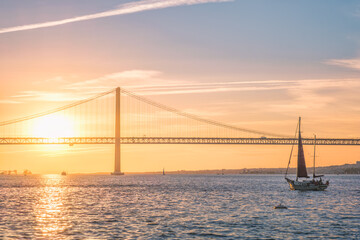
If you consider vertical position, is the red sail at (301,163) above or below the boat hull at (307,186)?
above

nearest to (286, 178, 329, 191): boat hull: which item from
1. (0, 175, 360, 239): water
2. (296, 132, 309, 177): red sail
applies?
(296, 132, 309, 177): red sail

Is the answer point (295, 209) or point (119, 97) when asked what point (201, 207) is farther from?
point (119, 97)

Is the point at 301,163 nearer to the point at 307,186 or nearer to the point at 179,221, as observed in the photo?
the point at 307,186

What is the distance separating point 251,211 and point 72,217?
1643 cm

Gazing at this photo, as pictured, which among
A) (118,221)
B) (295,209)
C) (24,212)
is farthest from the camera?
(295,209)

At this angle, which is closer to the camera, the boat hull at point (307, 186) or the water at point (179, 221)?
the water at point (179, 221)

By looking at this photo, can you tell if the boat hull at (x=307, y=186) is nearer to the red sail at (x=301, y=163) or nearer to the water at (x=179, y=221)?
the red sail at (x=301, y=163)

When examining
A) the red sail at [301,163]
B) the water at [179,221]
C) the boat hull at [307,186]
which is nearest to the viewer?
the water at [179,221]

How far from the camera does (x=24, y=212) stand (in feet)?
162

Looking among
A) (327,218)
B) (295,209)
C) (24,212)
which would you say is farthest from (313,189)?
(24,212)

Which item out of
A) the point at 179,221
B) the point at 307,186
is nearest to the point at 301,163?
the point at 307,186

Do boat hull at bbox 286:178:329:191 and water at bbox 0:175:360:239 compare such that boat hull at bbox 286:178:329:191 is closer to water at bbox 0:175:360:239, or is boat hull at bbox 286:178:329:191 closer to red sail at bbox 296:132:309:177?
red sail at bbox 296:132:309:177

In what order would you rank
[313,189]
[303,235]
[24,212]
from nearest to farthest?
[303,235] → [24,212] → [313,189]

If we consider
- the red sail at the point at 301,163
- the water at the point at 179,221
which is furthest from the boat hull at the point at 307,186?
the water at the point at 179,221
